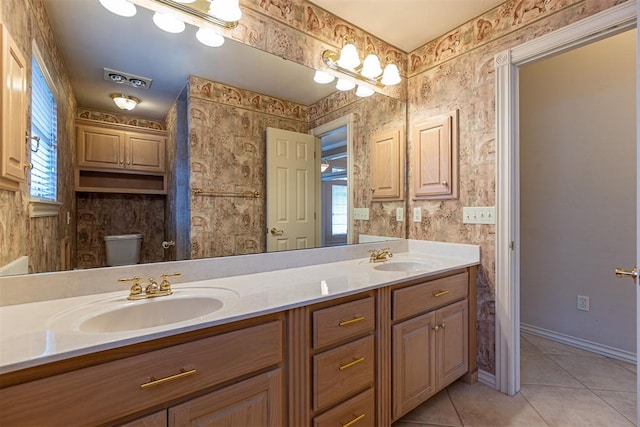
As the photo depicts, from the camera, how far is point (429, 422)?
1.55 meters

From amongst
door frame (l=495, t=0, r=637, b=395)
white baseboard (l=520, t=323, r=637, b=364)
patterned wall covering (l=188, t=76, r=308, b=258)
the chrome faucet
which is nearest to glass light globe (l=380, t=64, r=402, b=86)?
door frame (l=495, t=0, r=637, b=395)

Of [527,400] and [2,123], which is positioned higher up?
[2,123]

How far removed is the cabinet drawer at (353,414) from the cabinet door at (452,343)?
0.54 metres

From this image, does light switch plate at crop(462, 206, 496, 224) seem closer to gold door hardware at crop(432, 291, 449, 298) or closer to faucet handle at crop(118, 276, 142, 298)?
gold door hardware at crop(432, 291, 449, 298)

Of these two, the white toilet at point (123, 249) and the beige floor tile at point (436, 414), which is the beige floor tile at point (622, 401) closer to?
the beige floor tile at point (436, 414)

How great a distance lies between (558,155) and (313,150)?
217cm

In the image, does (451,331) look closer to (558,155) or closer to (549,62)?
(558,155)

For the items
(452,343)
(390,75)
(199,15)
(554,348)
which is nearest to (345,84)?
(390,75)

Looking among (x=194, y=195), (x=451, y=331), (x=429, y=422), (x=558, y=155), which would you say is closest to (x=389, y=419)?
(x=429, y=422)

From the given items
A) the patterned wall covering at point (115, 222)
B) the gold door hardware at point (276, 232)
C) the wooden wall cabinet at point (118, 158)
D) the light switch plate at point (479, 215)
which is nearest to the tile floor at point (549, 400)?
the light switch plate at point (479, 215)

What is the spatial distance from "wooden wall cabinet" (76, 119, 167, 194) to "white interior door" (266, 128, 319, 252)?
0.58m

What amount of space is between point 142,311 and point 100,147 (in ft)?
2.23

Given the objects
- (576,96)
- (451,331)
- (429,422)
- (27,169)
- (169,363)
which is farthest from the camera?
(576,96)

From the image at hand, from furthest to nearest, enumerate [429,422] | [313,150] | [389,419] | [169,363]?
[313,150] → [429,422] → [389,419] → [169,363]
